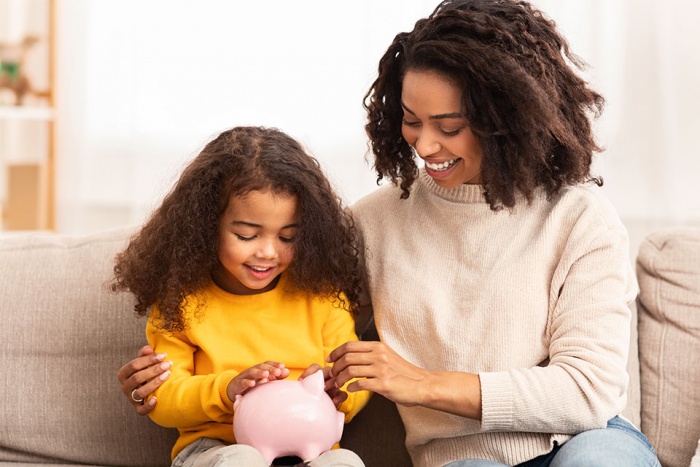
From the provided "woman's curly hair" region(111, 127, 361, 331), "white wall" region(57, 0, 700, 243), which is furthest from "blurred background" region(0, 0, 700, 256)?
"woman's curly hair" region(111, 127, 361, 331)

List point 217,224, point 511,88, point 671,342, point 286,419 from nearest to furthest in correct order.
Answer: point 286,419
point 511,88
point 217,224
point 671,342

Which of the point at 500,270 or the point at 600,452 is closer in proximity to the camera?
the point at 600,452

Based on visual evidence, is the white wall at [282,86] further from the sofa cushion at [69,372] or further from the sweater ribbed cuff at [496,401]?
the sweater ribbed cuff at [496,401]

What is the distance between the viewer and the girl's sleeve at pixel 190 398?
61.2 inches

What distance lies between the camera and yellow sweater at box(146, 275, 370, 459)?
1.64m

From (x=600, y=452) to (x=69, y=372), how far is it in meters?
1.07

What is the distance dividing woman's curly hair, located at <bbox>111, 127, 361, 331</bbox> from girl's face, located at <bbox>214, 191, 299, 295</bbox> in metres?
0.02

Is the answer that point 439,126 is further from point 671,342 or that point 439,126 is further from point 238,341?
point 671,342

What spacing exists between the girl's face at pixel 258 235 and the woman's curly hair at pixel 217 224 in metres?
0.02

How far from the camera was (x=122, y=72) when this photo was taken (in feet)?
11.6

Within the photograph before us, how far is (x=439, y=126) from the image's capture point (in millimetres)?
1598

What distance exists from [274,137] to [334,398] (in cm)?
49

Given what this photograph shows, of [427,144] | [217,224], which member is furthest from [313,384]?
[427,144]

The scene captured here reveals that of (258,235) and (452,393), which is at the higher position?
(258,235)
